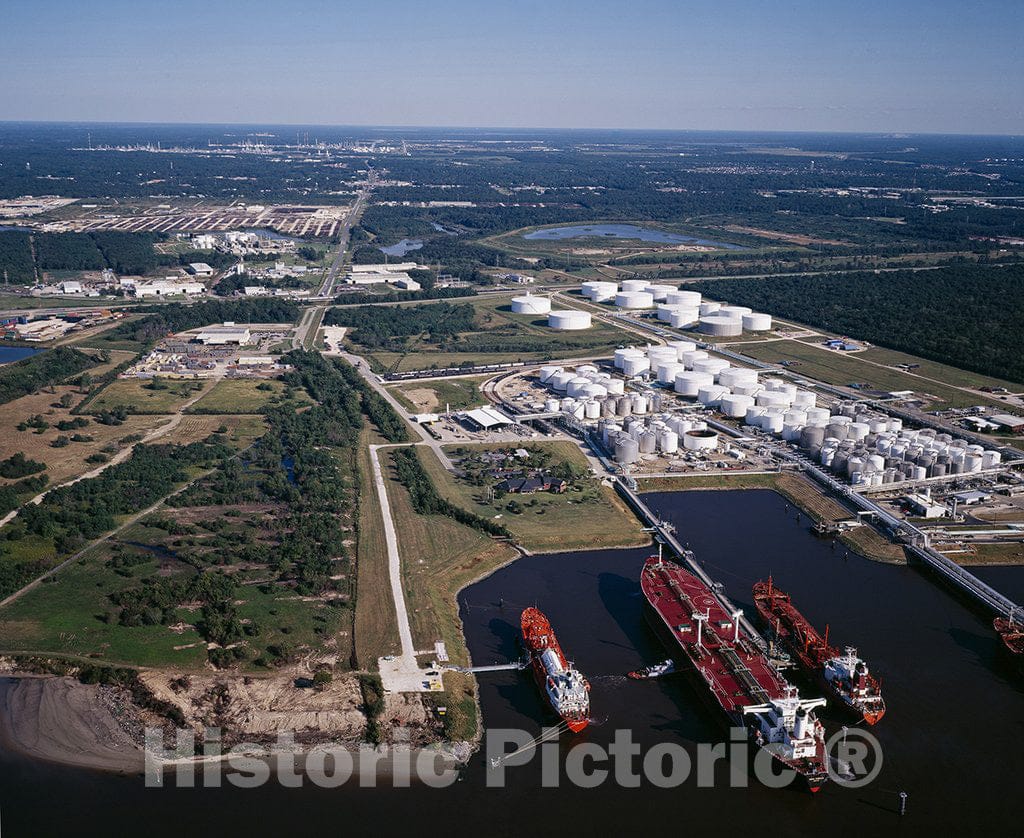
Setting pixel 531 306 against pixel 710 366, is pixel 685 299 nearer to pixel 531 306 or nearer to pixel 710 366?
pixel 531 306

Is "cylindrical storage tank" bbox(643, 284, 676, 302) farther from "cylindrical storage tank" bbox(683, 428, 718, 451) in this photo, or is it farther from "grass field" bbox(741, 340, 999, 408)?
"cylindrical storage tank" bbox(683, 428, 718, 451)

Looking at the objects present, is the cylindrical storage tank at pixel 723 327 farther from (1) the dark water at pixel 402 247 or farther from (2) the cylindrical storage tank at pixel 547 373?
(1) the dark water at pixel 402 247

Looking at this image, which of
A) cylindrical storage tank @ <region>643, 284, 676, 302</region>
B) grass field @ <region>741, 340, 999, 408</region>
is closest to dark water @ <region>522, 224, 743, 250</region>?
cylindrical storage tank @ <region>643, 284, 676, 302</region>

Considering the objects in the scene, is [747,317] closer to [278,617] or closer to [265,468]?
[265,468]

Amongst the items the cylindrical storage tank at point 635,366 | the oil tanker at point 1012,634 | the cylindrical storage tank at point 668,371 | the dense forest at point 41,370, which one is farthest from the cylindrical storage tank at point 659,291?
the oil tanker at point 1012,634

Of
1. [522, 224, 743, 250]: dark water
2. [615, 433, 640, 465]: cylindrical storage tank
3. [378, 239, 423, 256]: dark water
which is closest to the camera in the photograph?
[615, 433, 640, 465]: cylindrical storage tank

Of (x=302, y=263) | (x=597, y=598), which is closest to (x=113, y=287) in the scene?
(x=302, y=263)
